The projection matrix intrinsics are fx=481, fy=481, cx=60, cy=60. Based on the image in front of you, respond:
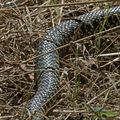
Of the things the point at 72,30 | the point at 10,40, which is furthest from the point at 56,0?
the point at 10,40

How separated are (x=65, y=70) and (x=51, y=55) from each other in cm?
25

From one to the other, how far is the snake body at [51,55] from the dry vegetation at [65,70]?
0.23 feet

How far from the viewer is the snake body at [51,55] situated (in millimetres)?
3762

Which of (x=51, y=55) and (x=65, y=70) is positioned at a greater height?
(x=51, y=55)

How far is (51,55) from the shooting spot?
434cm

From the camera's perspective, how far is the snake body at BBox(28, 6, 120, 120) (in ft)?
12.3

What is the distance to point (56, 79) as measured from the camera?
13.3 ft

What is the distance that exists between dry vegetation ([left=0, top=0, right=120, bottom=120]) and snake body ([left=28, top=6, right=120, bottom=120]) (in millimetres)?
69

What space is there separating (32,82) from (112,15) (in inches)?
47.3

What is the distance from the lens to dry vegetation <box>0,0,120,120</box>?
3.66m

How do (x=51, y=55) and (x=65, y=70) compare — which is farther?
(x=51, y=55)

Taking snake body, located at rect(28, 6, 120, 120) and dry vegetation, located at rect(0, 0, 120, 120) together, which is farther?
snake body, located at rect(28, 6, 120, 120)

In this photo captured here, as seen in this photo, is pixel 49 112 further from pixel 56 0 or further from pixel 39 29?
pixel 56 0

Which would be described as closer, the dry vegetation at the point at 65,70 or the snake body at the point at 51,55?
the dry vegetation at the point at 65,70
